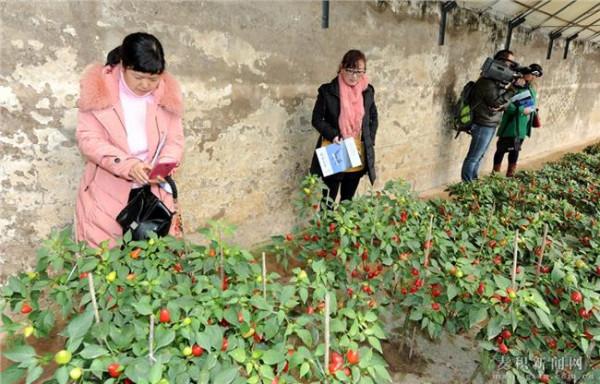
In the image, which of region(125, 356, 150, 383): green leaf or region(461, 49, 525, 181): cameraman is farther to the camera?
region(461, 49, 525, 181): cameraman

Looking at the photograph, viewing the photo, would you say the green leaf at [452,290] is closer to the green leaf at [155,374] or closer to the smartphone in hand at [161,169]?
the green leaf at [155,374]

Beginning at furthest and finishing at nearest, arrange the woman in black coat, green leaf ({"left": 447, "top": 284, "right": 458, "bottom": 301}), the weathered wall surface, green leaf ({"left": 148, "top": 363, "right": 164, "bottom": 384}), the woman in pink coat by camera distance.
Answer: the woman in black coat < the weathered wall surface < the woman in pink coat < green leaf ({"left": 447, "top": 284, "right": 458, "bottom": 301}) < green leaf ({"left": 148, "top": 363, "right": 164, "bottom": 384})

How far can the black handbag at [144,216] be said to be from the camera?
1.89 m

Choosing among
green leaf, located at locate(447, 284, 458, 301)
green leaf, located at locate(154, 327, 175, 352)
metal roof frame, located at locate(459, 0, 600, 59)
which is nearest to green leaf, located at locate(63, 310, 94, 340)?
green leaf, located at locate(154, 327, 175, 352)

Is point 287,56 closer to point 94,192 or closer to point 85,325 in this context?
point 94,192

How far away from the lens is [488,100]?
4410 millimetres

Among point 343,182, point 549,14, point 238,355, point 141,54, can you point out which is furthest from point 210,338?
point 549,14

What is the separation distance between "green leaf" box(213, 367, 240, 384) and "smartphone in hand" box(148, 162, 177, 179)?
1.12m

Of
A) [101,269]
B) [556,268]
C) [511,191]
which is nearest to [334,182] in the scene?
[511,191]

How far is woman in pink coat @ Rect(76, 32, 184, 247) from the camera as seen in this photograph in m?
1.77

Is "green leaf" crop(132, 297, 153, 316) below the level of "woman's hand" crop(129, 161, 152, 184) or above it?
below

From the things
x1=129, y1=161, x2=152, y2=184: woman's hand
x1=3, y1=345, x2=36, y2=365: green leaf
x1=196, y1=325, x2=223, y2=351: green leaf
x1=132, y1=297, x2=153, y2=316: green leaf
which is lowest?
x1=196, y1=325, x2=223, y2=351: green leaf

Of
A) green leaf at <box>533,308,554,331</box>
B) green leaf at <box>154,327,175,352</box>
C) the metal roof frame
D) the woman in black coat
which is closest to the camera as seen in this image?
green leaf at <box>154,327,175,352</box>

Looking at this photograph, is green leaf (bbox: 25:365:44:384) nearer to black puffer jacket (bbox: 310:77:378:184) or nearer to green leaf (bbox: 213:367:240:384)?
green leaf (bbox: 213:367:240:384)
